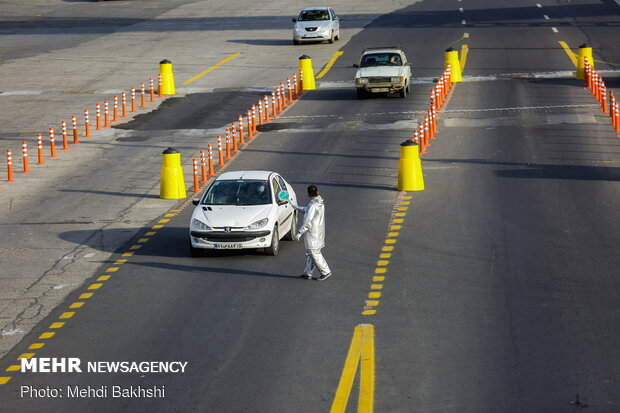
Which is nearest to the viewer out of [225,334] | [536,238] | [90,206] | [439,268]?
[225,334]

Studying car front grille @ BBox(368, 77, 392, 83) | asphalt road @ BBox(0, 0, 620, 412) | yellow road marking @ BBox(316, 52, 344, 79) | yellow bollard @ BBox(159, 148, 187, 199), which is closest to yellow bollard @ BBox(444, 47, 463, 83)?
car front grille @ BBox(368, 77, 392, 83)

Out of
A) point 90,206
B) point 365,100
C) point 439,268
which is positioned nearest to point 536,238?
point 439,268

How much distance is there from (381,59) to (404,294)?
25465 mm

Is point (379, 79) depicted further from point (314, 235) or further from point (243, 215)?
point (314, 235)

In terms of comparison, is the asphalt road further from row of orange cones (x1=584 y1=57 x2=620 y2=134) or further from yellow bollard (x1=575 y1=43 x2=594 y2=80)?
yellow bollard (x1=575 y1=43 x2=594 y2=80)

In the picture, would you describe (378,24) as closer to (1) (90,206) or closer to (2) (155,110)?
(2) (155,110)

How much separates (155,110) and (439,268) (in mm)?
24118

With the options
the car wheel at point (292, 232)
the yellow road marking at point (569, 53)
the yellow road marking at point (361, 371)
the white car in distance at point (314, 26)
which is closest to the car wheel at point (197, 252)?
the car wheel at point (292, 232)

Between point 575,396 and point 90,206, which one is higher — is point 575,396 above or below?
above

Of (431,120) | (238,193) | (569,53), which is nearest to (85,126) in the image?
(431,120)

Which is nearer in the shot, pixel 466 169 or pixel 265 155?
pixel 466 169

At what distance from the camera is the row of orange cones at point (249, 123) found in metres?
30.8

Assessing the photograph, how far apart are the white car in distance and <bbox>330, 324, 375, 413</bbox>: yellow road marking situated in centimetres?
4412

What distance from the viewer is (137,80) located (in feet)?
163
